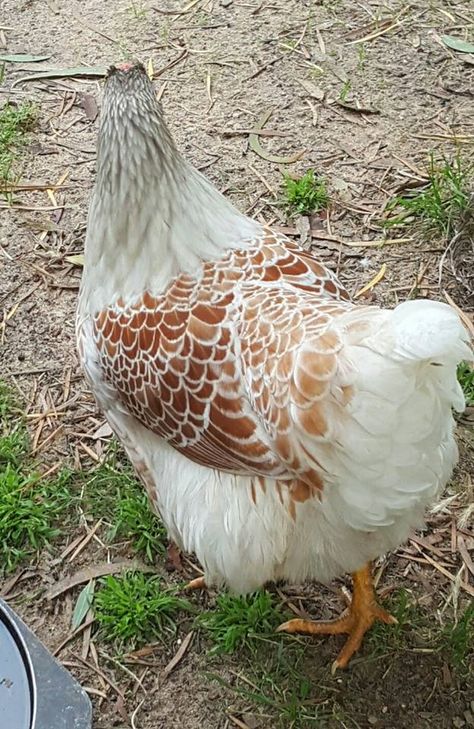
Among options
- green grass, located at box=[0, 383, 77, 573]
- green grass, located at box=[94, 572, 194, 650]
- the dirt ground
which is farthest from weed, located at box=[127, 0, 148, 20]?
green grass, located at box=[94, 572, 194, 650]

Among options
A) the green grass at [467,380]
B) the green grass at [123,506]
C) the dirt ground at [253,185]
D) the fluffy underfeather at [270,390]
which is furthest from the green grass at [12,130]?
the green grass at [467,380]

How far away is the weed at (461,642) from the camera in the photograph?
214 cm

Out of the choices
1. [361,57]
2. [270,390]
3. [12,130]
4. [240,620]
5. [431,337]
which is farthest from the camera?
[361,57]

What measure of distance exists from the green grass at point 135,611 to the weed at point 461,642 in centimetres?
69

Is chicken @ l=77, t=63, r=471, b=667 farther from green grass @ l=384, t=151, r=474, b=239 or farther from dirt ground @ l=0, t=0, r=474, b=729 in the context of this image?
green grass @ l=384, t=151, r=474, b=239

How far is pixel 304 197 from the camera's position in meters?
3.19

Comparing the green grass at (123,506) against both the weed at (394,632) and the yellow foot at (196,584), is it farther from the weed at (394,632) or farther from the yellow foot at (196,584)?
the weed at (394,632)

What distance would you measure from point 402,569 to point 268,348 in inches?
39.4

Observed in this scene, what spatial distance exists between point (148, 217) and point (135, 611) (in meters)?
1.07

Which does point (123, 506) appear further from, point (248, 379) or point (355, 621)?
point (248, 379)

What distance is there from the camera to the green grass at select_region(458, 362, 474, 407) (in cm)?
262

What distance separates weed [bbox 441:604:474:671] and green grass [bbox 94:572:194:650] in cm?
69

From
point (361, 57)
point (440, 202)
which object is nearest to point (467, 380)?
point (440, 202)

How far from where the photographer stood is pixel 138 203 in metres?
1.95
